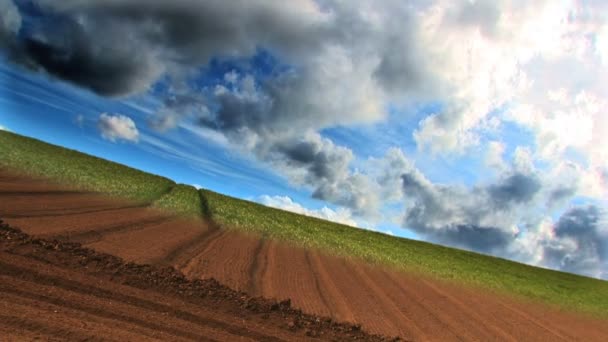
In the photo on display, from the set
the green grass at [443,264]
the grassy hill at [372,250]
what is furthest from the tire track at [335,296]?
the green grass at [443,264]

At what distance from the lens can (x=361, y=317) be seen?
55.5 feet

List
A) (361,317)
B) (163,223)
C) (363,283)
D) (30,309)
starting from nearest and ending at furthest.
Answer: (30,309) → (361,317) → (363,283) → (163,223)

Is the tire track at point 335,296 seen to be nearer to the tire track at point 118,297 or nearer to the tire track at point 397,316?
the tire track at point 397,316

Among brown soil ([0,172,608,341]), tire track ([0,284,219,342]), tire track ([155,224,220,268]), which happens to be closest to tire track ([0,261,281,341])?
brown soil ([0,172,608,341])

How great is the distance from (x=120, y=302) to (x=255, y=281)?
7529mm

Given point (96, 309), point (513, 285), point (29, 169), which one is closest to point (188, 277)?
point (96, 309)

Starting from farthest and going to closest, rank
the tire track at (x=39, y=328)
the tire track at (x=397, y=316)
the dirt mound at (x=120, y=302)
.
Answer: the tire track at (x=397, y=316) < the dirt mound at (x=120, y=302) < the tire track at (x=39, y=328)

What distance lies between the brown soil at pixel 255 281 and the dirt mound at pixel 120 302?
Answer: 75 millimetres

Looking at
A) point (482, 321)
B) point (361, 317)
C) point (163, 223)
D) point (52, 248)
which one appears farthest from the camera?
point (163, 223)

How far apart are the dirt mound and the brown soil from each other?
0.07m

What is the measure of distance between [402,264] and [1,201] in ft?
92.3

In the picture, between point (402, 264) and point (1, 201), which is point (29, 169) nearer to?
point (1, 201)

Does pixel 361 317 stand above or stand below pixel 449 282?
below

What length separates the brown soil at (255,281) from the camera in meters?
12.1
